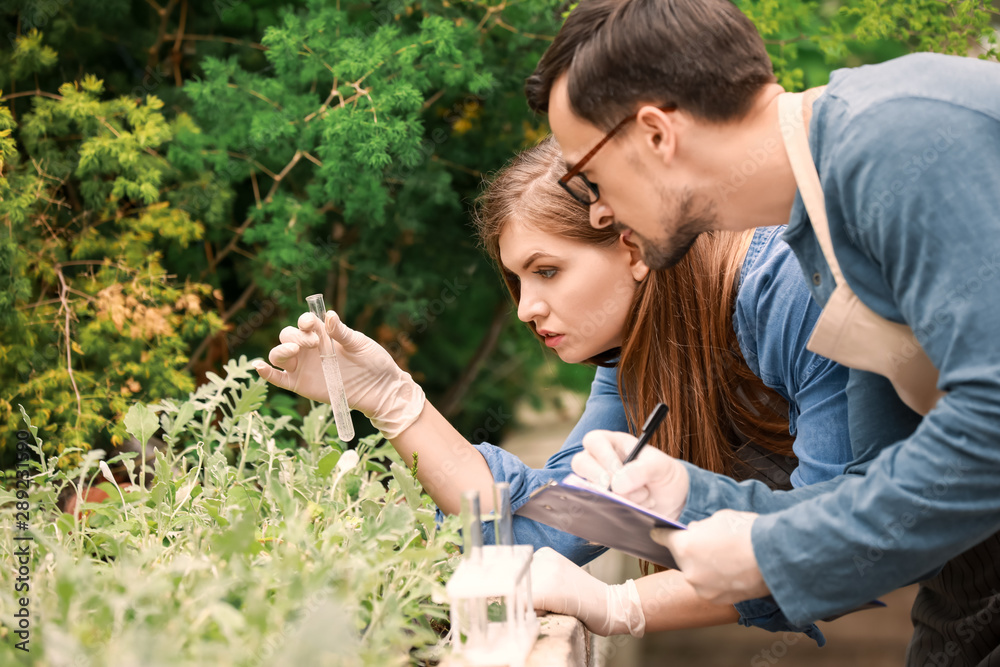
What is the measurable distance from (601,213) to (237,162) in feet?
4.16

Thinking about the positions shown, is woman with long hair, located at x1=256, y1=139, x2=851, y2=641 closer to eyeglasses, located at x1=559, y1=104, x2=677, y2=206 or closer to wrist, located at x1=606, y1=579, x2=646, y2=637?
wrist, located at x1=606, y1=579, x2=646, y2=637

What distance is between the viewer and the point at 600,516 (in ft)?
3.53

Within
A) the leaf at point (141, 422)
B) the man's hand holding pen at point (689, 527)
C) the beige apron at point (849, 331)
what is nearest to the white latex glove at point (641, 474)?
the man's hand holding pen at point (689, 527)

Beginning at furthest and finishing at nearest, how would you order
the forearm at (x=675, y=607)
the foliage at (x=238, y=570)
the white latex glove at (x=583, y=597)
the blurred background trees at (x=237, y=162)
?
the blurred background trees at (x=237, y=162), the forearm at (x=675, y=607), the white latex glove at (x=583, y=597), the foliage at (x=238, y=570)

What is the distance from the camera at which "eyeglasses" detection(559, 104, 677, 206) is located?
108 centimetres

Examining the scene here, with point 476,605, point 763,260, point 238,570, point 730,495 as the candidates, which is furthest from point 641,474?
point 763,260

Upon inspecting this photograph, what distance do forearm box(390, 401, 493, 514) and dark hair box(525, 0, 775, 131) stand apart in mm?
727

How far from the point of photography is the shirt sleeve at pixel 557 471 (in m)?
1.54

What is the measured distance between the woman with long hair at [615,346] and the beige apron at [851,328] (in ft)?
1.13

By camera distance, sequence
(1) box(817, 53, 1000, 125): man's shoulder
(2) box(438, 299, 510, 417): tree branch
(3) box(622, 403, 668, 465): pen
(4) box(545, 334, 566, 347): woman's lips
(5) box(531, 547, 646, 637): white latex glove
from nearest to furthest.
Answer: (1) box(817, 53, 1000, 125): man's shoulder, (3) box(622, 403, 668, 465): pen, (5) box(531, 547, 646, 637): white latex glove, (4) box(545, 334, 566, 347): woman's lips, (2) box(438, 299, 510, 417): tree branch

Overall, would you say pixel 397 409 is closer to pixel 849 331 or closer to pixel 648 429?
pixel 648 429

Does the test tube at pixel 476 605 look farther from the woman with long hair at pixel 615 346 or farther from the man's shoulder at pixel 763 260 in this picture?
the man's shoulder at pixel 763 260

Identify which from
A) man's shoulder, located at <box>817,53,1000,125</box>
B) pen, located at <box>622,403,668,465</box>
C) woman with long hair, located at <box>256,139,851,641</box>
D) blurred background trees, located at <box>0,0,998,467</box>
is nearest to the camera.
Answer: man's shoulder, located at <box>817,53,1000,125</box>

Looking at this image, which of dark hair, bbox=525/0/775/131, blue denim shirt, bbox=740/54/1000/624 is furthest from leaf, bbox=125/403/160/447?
blue denim shirt, bbox=740/54/1000/624
